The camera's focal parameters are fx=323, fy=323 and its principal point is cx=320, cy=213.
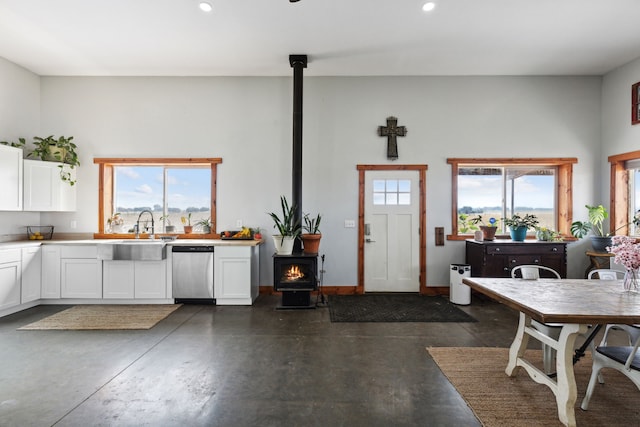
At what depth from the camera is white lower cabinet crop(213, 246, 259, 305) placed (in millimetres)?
4395

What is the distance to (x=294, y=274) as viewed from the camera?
4.31 metres

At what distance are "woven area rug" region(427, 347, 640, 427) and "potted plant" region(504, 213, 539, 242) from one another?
2.22m

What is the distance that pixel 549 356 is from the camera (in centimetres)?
241

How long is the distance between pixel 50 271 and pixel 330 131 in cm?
441

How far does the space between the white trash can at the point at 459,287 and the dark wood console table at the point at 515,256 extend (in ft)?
0.75

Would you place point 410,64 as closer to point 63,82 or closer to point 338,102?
point 338,102

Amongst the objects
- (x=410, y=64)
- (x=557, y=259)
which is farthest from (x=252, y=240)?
(x=557, y=259)

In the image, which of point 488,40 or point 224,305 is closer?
point 488,40

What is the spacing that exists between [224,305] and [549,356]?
3627 mm

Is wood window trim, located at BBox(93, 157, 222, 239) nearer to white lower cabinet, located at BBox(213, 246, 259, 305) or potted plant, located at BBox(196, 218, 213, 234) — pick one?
potted plant, located at BBox(196, 218, 213, 234)

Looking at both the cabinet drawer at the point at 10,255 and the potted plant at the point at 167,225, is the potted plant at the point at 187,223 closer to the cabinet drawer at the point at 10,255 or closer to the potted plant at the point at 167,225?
the potted plant at the point at 167,225

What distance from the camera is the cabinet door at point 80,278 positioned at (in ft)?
14.4

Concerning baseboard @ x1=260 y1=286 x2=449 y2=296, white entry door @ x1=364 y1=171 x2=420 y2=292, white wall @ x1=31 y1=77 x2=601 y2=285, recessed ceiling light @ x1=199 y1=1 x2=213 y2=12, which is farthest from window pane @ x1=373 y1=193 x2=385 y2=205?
recessed ceiling light @ x1=199 y1=1 x2=213 y2=12

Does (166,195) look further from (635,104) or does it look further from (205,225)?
(635,104)
